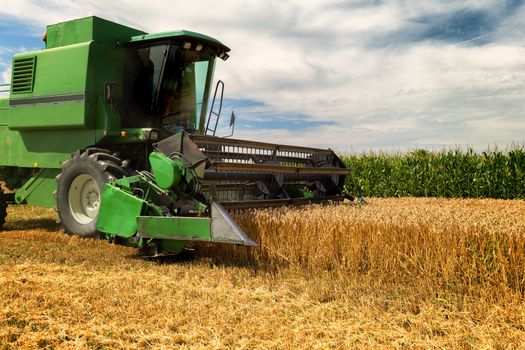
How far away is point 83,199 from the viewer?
19.0 feet

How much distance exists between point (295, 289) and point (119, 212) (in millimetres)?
2102

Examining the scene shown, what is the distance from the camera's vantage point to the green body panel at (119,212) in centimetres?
459

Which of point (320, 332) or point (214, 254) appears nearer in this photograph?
point (320, 332)

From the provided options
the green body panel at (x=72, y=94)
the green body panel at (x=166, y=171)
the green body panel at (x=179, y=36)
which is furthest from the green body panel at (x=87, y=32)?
the green body panel at (x=166, y=171)

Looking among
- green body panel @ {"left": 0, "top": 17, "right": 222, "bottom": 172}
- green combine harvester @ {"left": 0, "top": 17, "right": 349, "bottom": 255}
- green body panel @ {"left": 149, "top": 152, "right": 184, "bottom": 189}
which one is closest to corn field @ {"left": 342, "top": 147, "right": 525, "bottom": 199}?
green combine harvester @ {"left": 0, "top": 17, "right": 349, "bottom": 255}

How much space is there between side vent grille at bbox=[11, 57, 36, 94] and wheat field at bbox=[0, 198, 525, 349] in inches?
109

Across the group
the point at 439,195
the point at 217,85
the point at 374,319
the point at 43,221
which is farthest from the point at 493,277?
the point at 439,195

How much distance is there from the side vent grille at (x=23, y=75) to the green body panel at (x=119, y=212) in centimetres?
290

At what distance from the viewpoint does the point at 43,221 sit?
817 centimetres

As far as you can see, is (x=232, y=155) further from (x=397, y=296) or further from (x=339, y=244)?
(x=397, y=296)

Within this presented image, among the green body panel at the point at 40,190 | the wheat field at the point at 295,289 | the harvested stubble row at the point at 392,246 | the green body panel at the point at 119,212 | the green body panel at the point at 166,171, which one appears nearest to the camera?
the wheat field at the point at 295,289

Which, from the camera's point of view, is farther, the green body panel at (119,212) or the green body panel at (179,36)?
the green body panel at (179,36)

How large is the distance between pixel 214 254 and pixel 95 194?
1.89 metres

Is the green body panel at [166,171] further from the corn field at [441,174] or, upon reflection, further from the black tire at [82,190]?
the corn field at [441,174]
